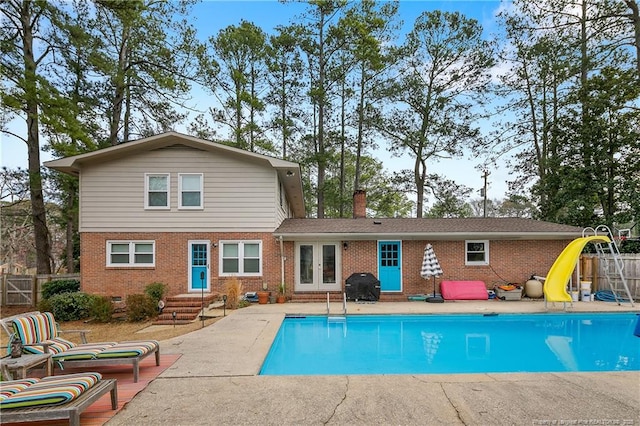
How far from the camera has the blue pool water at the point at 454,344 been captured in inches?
258

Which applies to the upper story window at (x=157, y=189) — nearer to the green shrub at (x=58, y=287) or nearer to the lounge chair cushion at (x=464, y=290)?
the green shrub at (x=58, y=287)

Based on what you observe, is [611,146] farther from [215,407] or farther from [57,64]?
[57,64]

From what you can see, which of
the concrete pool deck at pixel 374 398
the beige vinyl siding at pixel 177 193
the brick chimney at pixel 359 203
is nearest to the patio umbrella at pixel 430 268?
the brick chimney at pixel 359 203

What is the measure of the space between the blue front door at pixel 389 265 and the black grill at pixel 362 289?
31.2 inches

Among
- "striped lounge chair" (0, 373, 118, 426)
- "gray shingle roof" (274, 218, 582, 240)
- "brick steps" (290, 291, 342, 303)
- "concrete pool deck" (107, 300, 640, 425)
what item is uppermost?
"gray shingle roof" (274, 218, 582, 240)

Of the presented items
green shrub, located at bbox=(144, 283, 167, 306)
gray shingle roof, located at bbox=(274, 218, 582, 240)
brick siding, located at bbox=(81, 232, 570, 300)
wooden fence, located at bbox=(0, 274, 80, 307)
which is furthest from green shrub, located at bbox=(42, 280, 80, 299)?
gray shingle roof, located at bbox=(274, 218, 582, 240)

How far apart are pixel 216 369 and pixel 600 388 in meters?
5.47

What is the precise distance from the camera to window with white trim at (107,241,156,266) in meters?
12.8

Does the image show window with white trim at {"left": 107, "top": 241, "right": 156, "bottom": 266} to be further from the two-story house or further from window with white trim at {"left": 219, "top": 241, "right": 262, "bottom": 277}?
window with white trim at {"left": 219, "top": 241, "right": 262, "bottom": 277}

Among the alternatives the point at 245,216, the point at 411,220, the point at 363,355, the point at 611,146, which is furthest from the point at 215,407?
the point at 611,146

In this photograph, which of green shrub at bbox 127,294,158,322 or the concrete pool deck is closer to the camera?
the concrete pool deck

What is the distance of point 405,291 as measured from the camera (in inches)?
535

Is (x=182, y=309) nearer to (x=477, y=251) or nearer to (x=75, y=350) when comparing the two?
(x=75, y=350)

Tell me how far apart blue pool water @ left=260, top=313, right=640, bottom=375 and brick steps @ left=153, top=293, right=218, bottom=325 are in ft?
9.92
